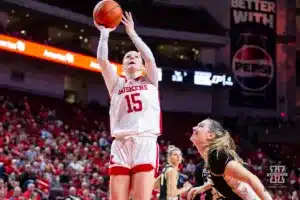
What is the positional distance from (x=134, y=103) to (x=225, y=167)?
169 centimetres

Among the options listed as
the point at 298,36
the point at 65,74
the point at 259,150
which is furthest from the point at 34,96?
the point at 298,36

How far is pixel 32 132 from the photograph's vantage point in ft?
68.5

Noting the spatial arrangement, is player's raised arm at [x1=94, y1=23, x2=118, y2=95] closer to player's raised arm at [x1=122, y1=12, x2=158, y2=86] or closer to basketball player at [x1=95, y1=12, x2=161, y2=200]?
basketball player at [x1=95, y1=12, x2=161, y2=200]

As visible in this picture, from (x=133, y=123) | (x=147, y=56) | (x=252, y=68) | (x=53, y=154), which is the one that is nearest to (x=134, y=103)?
(x=133, y=123)

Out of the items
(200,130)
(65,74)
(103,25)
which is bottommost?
→ (200,130)

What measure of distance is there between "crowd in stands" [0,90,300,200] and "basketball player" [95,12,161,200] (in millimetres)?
4619

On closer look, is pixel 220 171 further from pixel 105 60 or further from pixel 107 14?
pixel 107 14

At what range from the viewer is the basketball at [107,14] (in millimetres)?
6152

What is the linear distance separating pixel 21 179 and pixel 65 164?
325 centimetres

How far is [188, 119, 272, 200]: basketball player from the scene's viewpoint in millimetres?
4320

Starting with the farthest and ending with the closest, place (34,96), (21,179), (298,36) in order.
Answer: (298,36) < (34,96) < (21,179)

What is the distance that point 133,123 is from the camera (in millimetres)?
5922

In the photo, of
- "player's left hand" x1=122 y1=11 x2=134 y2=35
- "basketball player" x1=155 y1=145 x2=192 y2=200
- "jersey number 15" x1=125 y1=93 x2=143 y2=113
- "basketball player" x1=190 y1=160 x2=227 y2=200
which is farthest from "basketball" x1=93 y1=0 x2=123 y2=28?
"basketball player" x1=155 y1=145 x2=192 y2=200

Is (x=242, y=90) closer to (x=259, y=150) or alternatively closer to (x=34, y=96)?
(x=259, y=150)
